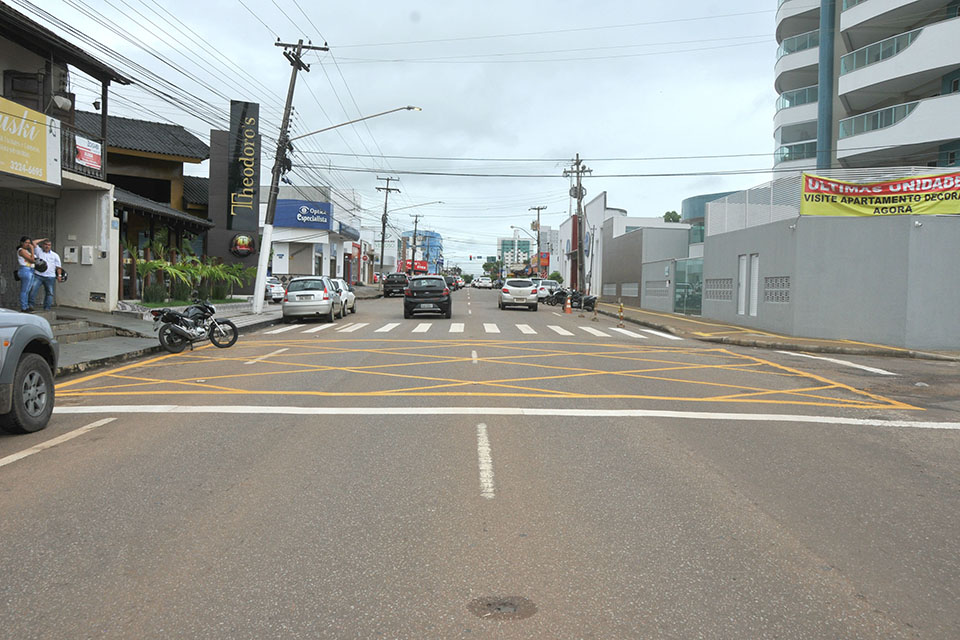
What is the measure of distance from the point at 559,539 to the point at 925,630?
196 cm

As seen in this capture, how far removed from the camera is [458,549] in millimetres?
4418

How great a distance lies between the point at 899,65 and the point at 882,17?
10.8 ft

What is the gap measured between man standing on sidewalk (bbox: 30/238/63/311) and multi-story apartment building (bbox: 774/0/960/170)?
30928 millimetres

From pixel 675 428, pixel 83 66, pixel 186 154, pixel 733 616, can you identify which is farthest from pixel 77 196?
pixel 733 616

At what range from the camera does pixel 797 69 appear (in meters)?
41.6

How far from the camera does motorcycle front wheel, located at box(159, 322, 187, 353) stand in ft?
51.0

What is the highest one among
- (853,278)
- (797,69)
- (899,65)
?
(797,69)

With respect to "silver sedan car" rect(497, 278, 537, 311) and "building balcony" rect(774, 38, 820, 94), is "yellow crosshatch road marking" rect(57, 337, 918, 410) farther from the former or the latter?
"building balcony" rect(774, 38, 820, 94)

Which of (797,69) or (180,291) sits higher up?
(797,69)

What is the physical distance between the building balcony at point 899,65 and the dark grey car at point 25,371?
106 ft

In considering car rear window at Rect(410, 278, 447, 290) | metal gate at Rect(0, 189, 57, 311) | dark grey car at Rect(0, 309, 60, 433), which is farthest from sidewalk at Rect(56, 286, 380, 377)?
car rear window at Rect(410, 278, 447, 290)

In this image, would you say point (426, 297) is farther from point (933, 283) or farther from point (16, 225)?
point (933, 283)

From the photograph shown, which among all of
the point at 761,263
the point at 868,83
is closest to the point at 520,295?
the point at 761,263

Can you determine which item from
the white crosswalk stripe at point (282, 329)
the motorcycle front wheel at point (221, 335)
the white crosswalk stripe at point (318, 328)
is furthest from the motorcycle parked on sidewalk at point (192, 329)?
the white crosswalk stripe at point (318, 328)
